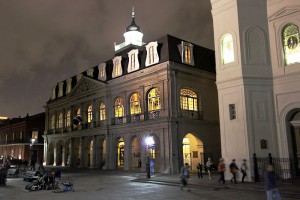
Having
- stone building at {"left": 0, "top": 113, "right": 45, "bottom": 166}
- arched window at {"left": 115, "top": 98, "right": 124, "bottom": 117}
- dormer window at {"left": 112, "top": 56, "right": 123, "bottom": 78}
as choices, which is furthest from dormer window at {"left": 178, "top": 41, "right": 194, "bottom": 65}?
stone building at {"left": 0, "top": 113, "right": 45, "bottom": 166}

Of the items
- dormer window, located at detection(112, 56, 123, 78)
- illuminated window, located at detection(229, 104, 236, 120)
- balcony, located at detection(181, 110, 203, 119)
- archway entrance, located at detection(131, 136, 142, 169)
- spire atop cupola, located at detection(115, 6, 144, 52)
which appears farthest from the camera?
spire atop cupola, located at detection(115, 6, 144, 52)

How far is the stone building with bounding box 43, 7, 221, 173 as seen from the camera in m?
28.1

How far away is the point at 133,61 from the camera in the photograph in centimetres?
3294

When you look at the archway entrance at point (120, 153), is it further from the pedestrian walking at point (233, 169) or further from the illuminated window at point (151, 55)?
the pedestrian walking at point (233, 169)

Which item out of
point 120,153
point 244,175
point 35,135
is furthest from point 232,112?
point 35,135

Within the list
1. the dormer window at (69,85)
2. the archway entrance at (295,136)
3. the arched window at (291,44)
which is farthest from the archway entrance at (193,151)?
the dormer window at (69,85)

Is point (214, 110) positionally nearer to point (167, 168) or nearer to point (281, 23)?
point (167, 168)

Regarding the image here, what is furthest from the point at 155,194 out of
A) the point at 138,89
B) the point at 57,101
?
the point at 57,101

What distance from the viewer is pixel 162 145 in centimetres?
2778

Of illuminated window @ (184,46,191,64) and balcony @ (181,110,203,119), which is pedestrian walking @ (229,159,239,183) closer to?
balcony @ (181,110,203,119)

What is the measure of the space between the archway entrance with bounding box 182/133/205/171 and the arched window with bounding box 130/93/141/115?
5.64 m

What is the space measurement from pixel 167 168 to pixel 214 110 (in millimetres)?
8749

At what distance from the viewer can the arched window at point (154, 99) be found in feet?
97.1

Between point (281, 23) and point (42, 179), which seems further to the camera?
point (281, 23)
